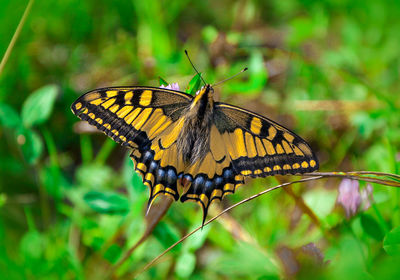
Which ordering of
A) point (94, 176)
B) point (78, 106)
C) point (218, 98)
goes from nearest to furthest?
point (78, 106)
point (94, 176)
point (218, 98)

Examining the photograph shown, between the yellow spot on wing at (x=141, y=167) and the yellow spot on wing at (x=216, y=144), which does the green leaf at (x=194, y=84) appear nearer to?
the yellow spot on wing at (x=216, y=144)

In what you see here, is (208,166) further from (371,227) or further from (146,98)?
(371,227)

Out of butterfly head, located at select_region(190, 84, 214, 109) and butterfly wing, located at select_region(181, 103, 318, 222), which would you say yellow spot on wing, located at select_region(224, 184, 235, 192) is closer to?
butterfly wing, located at select_region(181, 103, 318, 222)

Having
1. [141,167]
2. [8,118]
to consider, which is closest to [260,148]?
[141,167]

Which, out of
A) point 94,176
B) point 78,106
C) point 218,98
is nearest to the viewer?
point 78,106

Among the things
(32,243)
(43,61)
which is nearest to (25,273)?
(32,243)
